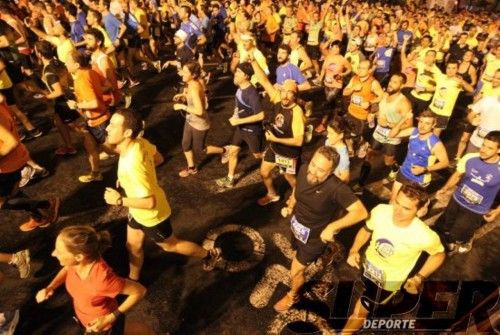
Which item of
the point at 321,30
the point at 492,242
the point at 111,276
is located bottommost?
the point at 492,242

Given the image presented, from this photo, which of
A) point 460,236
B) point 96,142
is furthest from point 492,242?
point 96,142

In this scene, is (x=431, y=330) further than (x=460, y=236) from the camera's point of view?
No

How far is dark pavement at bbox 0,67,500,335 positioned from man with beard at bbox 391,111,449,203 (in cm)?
129

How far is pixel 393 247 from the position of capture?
3.30 meters

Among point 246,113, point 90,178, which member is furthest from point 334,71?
point 90,178

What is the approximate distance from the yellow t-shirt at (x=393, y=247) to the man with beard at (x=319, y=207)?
0.20 metres

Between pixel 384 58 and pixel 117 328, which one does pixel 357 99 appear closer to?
pixel 384 58

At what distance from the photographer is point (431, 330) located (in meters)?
4.25

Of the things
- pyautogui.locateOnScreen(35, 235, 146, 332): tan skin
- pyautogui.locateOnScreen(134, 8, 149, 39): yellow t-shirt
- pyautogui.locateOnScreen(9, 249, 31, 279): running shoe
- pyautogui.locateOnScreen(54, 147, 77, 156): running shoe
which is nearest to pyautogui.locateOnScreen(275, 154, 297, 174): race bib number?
pyautogui.locateOnScreen(35, 235, 146, 332): tan skin

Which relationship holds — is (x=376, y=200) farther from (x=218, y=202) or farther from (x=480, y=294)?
(x=218, y=202)

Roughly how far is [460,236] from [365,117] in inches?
112

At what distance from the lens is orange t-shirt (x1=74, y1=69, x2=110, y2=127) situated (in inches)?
217

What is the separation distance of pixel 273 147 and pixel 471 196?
2743 millimetres

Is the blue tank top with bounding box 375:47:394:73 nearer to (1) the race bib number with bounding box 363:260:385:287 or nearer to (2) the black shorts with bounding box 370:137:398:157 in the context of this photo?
(2) the black shorts with bounding box 370:137:398:157
